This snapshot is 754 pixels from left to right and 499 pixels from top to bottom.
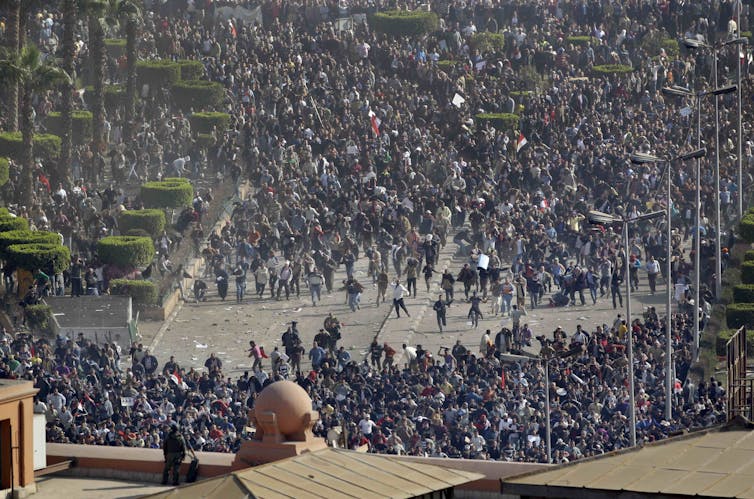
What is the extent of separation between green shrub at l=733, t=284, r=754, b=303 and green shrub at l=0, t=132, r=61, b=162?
22.9 m

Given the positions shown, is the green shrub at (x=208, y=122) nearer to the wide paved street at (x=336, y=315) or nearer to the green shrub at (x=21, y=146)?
the green shrub at (x=21, y=146)

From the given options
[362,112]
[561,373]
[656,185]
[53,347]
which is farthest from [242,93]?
[561,373]

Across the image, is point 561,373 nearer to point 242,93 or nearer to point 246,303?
point 246,303

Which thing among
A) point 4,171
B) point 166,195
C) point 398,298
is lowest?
point 398,298

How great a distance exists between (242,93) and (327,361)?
81.6ft

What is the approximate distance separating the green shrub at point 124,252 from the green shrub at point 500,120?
15.6 m

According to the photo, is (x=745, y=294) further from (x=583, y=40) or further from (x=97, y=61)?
(x=583, y=40)

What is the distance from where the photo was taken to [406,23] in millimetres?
77188

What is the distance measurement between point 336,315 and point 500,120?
16178mm

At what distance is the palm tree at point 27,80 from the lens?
2322 inches

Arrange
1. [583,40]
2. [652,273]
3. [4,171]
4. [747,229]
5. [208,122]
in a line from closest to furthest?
1. [652,273]
2. [747,229]
3. [4,171]
4. [208,122]
5. [583,40]

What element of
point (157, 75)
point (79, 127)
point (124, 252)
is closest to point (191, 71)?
point (157, 75)

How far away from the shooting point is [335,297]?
179ft

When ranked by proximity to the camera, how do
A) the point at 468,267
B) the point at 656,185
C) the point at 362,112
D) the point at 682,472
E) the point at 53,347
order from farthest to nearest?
the point at 362,112 < the point at 656,185 < the point at 468,267 < the point at 53,347 < the point at 682,472
